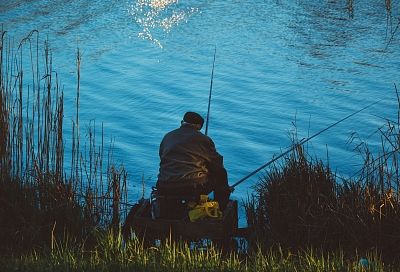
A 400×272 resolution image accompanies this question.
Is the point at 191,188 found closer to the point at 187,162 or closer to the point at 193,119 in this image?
the point at 187,162

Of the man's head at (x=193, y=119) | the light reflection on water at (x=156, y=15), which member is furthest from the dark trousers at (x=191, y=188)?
the light reflection on water at (x=156, y=15)

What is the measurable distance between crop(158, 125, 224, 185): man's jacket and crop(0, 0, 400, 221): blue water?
9.28 ft

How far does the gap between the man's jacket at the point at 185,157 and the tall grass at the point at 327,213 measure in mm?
604

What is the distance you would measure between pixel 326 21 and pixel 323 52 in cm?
217

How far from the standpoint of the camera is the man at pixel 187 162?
691 centimetres

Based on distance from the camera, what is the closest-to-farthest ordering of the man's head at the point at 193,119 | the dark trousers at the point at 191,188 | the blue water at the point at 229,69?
the dark trousers at the point at 191,188 → the man's head at the point at 193,119 → the blue water at the point at 229,69

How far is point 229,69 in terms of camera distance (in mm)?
14969

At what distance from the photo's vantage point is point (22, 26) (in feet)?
56.9

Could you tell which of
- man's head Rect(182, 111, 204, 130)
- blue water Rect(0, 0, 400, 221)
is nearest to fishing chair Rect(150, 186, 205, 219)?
man's head Rect(182, 111, 204, 130)

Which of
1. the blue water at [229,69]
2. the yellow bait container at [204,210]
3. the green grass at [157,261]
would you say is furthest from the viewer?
the blue water at [229,69]

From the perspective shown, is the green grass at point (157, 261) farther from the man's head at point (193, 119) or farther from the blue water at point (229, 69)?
the blue water at point (229, 69)

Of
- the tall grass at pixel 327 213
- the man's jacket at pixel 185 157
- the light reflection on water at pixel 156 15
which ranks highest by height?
the light reflection on water at pixel 156 15

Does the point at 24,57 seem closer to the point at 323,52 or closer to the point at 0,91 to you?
the point at 323,52

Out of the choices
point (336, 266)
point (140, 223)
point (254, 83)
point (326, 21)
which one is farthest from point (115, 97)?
point (336, 266)
